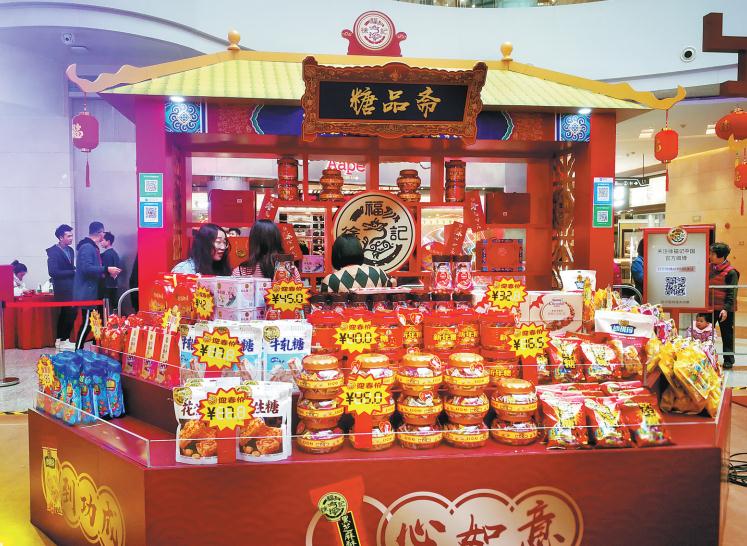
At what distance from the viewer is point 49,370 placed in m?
2.39

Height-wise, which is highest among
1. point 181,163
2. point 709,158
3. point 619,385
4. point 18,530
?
point 709,158

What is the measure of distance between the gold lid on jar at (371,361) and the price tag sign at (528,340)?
545mm

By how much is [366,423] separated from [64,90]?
8098 mm

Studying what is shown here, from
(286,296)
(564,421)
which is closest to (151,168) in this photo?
(286,296)

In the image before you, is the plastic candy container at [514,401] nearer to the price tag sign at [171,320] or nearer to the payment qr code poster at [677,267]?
the price tag sign at [171,320]

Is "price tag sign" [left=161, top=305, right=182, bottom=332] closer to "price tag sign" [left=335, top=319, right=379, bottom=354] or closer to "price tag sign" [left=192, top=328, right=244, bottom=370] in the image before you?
"price tag sign" [left=192, top=328, right=244, bottom=370]

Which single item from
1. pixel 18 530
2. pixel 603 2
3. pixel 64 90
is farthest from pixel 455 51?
pixel 18 530

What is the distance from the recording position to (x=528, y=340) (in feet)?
7.02

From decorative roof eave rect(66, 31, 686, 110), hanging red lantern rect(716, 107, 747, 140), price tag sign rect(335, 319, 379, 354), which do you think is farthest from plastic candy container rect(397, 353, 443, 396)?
hanging red lantern rect(716, 107, 747, 140)

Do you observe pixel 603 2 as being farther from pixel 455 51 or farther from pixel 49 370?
pixel 49 370

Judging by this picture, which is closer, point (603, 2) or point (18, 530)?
point (18, 530)

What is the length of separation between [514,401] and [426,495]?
0.46 meters

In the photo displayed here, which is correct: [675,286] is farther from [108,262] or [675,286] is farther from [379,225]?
[108,262]

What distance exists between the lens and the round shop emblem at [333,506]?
5.32 feet
